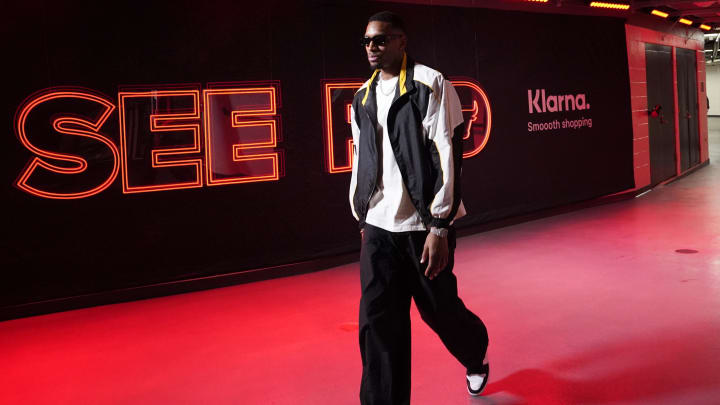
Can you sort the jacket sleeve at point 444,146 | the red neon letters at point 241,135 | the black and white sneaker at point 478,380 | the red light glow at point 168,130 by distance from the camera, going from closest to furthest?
the jacket sleeve at point 444,146 → the black and white sneaker at point 478,380 → the red light glow at point 168,130 → the red neon letters at point 241,135

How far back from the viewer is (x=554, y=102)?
7.73m

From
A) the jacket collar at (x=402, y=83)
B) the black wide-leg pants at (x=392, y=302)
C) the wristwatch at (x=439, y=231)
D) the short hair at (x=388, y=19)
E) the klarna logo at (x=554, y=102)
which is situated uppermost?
the klarna logo at (x=554, y=102)

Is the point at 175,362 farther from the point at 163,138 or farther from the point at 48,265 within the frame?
the point at 163,138

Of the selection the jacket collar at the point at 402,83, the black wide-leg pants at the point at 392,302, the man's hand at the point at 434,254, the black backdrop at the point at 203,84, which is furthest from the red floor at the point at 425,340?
the jacket collar at the point at 402,83

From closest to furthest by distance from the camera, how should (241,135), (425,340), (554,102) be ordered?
(425,340) < (241,135) < (554,102)

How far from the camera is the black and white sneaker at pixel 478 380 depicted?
279 cm

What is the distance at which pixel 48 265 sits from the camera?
4.45m

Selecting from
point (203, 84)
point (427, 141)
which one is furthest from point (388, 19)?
point (203, 84)

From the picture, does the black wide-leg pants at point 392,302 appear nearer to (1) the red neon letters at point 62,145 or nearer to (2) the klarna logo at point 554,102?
(1) the red neon letters at point 62,145

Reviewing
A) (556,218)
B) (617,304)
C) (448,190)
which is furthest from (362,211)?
(556,218)

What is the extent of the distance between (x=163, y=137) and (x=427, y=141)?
291cm

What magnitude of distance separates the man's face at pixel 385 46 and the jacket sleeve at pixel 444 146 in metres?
0.19

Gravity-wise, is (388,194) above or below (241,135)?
below

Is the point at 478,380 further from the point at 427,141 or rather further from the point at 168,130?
the point at 168,130
